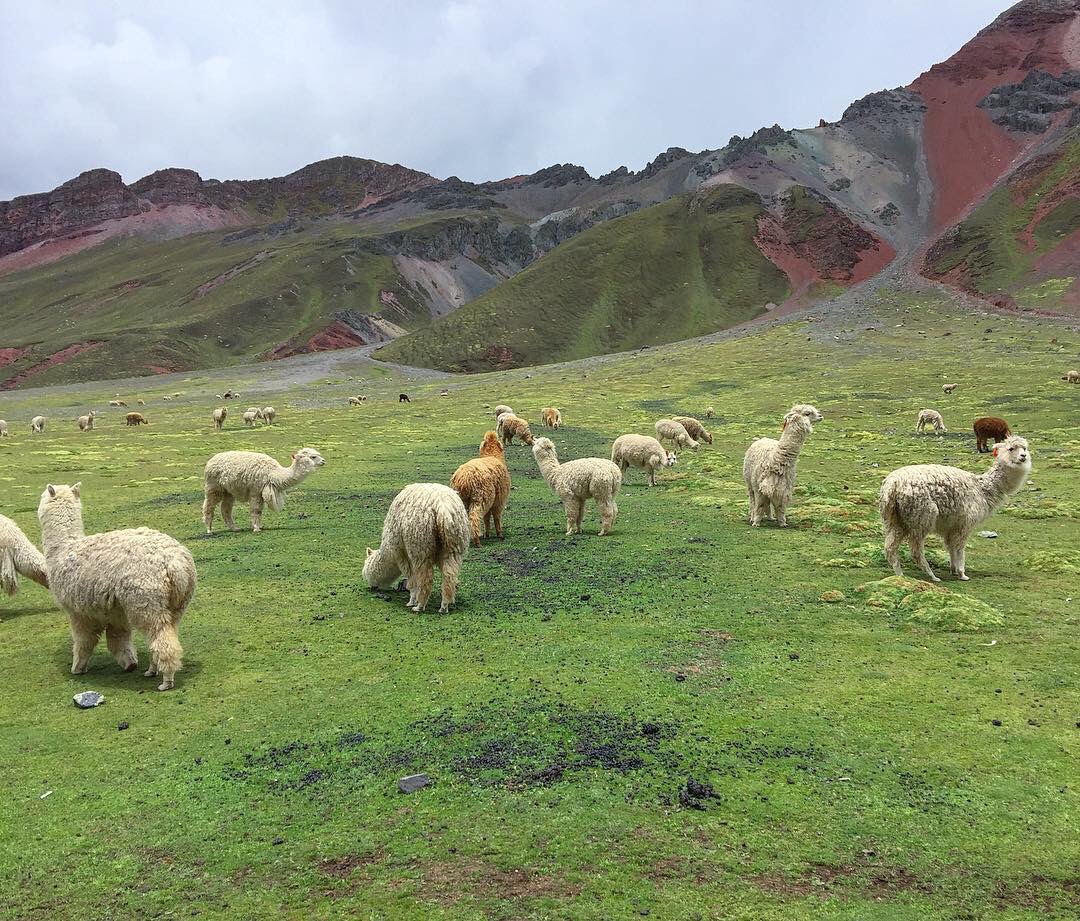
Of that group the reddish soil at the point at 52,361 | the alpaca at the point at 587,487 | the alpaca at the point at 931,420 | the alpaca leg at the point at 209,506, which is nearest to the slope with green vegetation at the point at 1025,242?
the alpaca at the point at 931,420

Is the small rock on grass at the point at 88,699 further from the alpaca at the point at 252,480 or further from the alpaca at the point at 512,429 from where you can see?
the alpaca at the point at 512,429

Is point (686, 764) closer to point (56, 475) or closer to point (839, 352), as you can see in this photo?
point (56, 475)

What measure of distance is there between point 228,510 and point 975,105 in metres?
185

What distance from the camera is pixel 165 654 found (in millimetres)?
8641

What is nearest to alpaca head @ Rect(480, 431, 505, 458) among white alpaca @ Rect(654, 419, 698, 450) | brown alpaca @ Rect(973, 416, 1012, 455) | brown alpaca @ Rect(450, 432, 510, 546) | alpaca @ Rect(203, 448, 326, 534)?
brown alpaca @ Rect(450, 432, 510, 546)

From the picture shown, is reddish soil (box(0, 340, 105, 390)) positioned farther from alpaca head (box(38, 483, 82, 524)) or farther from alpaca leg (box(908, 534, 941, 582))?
alpaca leg (box(908, 534, 941, 582))

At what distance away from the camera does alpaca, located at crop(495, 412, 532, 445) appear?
35312 mm

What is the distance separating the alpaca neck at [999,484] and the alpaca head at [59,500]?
14.7m

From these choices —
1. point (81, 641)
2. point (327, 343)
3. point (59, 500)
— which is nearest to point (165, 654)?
point (81, 641)

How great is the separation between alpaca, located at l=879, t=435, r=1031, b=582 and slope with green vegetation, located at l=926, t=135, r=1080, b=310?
89.3 metres

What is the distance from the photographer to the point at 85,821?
6000 millimetres

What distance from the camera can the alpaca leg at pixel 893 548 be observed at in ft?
39.0

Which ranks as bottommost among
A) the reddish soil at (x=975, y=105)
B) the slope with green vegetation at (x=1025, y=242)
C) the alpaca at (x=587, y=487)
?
the alpaca at (x=587, y=487)

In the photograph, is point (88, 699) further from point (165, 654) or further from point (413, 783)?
point (413, 783)
